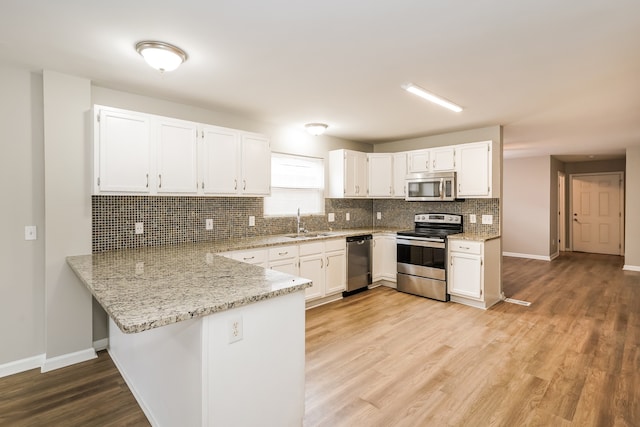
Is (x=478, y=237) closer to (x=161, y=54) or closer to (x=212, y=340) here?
(x=212, y=340)

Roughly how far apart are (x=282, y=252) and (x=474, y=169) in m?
2.84

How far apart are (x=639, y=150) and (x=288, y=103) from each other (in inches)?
285

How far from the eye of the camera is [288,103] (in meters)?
3.55

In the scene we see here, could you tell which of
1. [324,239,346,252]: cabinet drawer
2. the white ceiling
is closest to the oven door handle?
→ [324,239,346,252]: cabinet drawer

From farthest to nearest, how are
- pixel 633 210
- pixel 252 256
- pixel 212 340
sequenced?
pixel 633 210 → pixel 252 256 → pixel 212 340

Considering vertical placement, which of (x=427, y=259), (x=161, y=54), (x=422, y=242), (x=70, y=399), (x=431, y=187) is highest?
(x=161, y=54)

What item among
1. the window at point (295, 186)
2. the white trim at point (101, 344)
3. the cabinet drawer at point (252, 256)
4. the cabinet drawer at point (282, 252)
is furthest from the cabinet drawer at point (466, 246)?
the white trim at point (101, 344)

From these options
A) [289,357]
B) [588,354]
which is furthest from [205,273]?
[588,354]

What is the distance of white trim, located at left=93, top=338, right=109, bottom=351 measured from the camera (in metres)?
3.05

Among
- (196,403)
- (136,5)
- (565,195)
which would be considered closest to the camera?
(196,403)

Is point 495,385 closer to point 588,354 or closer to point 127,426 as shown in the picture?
point 588,354

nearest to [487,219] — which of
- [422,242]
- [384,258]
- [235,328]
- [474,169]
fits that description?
[474,169]

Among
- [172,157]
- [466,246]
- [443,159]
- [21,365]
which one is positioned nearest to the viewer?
[21,365]

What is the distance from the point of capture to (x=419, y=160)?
201 inches
